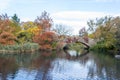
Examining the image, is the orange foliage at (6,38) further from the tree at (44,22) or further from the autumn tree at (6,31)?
the tree at (44,22)

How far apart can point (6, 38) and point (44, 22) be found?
18412 mm

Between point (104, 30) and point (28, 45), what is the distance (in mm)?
22654

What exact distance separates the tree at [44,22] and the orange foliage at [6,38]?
15316 millimetres

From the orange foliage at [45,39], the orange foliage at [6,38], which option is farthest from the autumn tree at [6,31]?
the orange foliage at [45,39]

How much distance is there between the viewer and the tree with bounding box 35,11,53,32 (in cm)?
6406

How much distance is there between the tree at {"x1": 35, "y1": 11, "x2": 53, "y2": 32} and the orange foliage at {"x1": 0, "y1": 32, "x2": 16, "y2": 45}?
1532cm

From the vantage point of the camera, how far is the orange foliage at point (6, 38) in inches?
1850

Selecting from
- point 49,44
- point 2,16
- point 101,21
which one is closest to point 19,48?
point 2,16

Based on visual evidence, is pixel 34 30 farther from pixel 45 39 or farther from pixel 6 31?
pixel 6 31

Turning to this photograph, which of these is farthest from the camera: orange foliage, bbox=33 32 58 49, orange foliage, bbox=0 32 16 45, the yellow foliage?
the yellow foliage

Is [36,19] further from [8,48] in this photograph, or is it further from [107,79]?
[107,79]

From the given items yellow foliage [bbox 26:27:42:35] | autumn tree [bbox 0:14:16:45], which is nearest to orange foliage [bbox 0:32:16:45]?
autumn tree [bbox 0:14:16:45]

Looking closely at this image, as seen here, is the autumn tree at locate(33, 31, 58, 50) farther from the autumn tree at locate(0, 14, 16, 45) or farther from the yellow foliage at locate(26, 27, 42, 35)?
the autumn tree at locate(0, 14, 16, 45)

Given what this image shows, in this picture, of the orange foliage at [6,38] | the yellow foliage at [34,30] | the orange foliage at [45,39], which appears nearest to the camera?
the orange foliage at [6,38]
